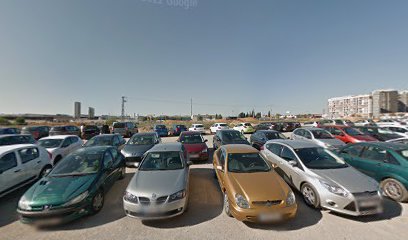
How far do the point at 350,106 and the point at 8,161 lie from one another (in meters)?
144

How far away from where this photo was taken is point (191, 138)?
9.59m

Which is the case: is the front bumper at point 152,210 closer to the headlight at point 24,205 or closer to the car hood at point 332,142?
the headlight at point 24,205

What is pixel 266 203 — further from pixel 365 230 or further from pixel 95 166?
pixel 95 166

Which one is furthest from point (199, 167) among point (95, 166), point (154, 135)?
point (95, 166)

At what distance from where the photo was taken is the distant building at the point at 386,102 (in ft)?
305

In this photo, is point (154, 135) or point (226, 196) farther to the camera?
point (154, 135)

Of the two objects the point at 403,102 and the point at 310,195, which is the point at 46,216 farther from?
the point at 403,102

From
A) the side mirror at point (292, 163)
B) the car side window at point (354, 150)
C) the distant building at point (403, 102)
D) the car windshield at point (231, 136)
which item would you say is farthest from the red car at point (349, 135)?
the distant building at point (403, 102)

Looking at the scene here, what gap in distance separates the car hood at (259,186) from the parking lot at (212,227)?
60 centimetres

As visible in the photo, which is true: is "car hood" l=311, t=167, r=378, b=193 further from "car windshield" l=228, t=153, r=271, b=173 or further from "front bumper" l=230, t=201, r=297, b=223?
"front bumper" l=230, t=201, r=297, b=223

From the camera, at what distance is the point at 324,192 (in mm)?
3971

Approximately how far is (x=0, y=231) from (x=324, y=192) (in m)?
6.86

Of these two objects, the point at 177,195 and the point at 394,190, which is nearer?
the point at 177,195

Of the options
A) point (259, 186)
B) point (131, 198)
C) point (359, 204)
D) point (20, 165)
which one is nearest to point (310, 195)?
point (359, 204)
